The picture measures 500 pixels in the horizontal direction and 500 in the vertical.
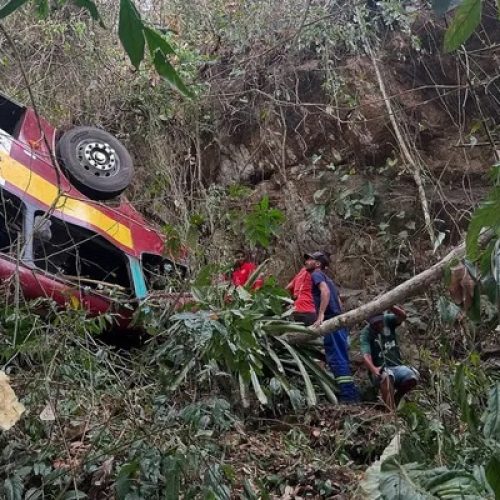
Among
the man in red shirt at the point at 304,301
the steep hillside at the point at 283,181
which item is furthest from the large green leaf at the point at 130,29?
the man in red shirt at the point at 304,301

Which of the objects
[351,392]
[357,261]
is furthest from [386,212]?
[351,392]

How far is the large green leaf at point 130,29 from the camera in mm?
1537

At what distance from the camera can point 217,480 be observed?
296cm

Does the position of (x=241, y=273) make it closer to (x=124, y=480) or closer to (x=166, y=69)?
(x=124, y=480)

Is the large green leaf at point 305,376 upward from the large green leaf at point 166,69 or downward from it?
downward

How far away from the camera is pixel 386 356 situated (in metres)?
5.11

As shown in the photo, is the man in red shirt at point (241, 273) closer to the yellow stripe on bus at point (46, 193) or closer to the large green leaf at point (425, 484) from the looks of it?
the yellow stripe on bus at point (46, 193)

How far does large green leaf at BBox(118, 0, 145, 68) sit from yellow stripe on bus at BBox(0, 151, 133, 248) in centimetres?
343

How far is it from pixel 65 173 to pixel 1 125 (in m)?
0.63

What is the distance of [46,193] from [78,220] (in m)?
0.31

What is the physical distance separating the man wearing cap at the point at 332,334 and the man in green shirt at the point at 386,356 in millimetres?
216

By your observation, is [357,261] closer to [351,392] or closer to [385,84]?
[385,84]

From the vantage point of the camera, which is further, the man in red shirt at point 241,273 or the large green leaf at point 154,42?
the man in red shirt at point 241,273

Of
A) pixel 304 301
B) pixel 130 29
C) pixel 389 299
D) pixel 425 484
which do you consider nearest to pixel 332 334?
pixel 304 301
